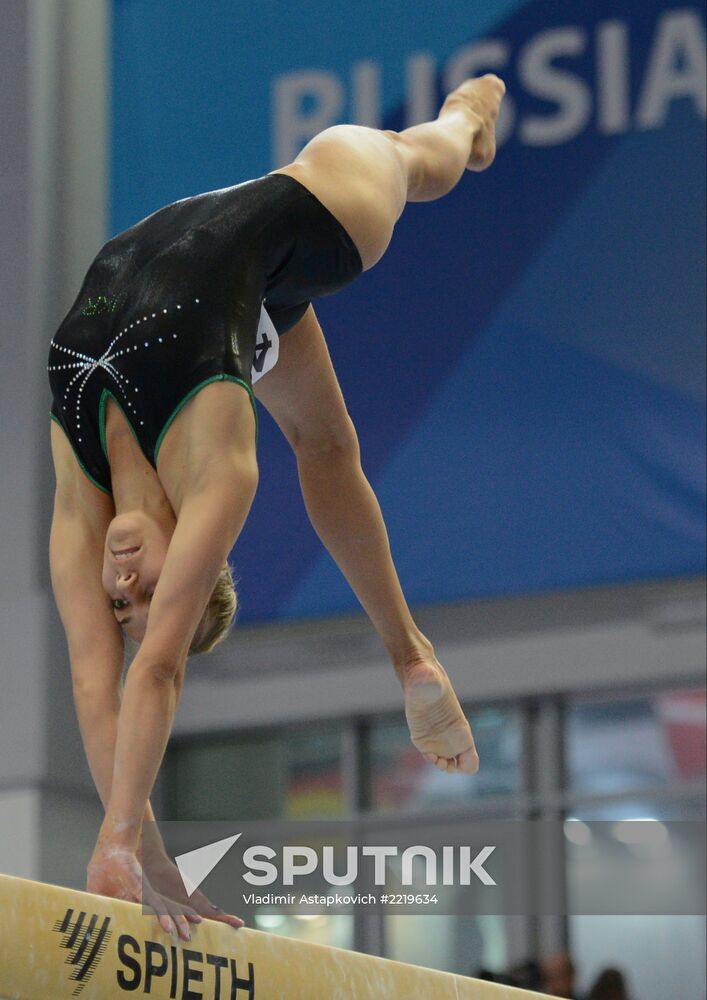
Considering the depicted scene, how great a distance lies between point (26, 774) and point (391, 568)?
5.77m

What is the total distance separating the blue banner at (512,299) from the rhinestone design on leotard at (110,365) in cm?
558

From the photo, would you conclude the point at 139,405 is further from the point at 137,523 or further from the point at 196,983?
the point at 196,983

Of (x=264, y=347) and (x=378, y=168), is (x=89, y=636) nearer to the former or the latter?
(x=264, y=347)

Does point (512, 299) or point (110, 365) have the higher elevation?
point (512, 299)

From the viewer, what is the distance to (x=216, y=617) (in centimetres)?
332

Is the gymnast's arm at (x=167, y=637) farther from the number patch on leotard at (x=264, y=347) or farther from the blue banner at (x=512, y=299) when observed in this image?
the blue banner at (x=512, y=299)

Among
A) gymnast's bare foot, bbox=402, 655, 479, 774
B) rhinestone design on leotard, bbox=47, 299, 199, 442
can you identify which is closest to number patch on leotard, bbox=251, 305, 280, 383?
rhinestone design on leotard, bbox=47, 299, 199, 442

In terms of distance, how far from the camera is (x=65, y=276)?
955 cm

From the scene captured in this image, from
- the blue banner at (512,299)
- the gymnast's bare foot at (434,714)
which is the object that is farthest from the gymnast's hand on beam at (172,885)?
the blue banner at (512,299)

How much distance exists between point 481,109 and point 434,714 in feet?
5.62

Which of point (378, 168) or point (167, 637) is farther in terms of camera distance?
point (378, 168)

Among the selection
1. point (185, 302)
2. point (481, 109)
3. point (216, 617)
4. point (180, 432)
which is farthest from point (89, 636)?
point (481, 109)

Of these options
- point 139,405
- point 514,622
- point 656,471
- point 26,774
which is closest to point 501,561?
point 514,622

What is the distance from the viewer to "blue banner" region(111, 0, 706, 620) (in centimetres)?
849
